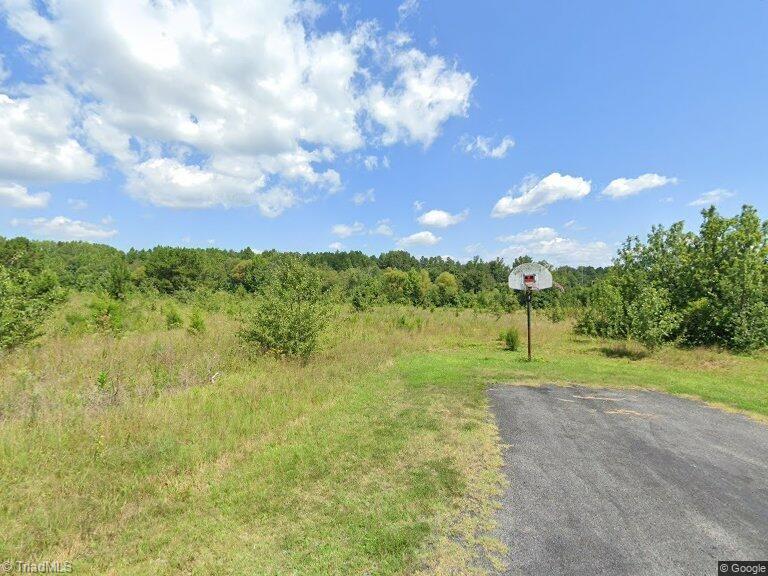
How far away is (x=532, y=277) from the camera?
13.2 m

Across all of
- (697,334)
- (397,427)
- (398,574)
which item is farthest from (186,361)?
(697,334)

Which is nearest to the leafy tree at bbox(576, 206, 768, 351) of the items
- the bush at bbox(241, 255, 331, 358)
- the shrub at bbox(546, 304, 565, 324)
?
the shrub at bbox(546, 304, 565, 324)

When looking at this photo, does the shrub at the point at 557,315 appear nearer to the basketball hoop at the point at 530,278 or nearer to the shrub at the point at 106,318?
the basketball hoop at the point at 530,278

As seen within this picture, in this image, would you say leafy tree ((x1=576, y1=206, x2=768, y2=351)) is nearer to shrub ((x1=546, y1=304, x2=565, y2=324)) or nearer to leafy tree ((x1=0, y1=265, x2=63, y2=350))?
shrub ((x1=546, y1=304, x2=565, y2=324))

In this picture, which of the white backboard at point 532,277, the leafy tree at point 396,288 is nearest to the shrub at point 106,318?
the white backboard at point 532,277

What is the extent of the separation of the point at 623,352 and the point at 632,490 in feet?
39.0

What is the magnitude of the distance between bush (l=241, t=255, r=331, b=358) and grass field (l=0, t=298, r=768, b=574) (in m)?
0.76

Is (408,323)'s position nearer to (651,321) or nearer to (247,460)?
(651,321)

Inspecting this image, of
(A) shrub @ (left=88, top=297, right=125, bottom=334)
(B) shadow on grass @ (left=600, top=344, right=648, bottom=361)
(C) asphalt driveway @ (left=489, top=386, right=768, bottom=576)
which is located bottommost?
(C) asphalt driveway @ (left=489, top=386, right=768, bottom=576)

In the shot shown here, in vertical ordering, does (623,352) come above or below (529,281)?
below

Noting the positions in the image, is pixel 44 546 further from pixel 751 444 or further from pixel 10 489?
pixel 751 444

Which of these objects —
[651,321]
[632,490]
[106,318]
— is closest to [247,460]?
[632,490]

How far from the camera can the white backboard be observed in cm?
1330

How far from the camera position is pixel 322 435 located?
5477mm
